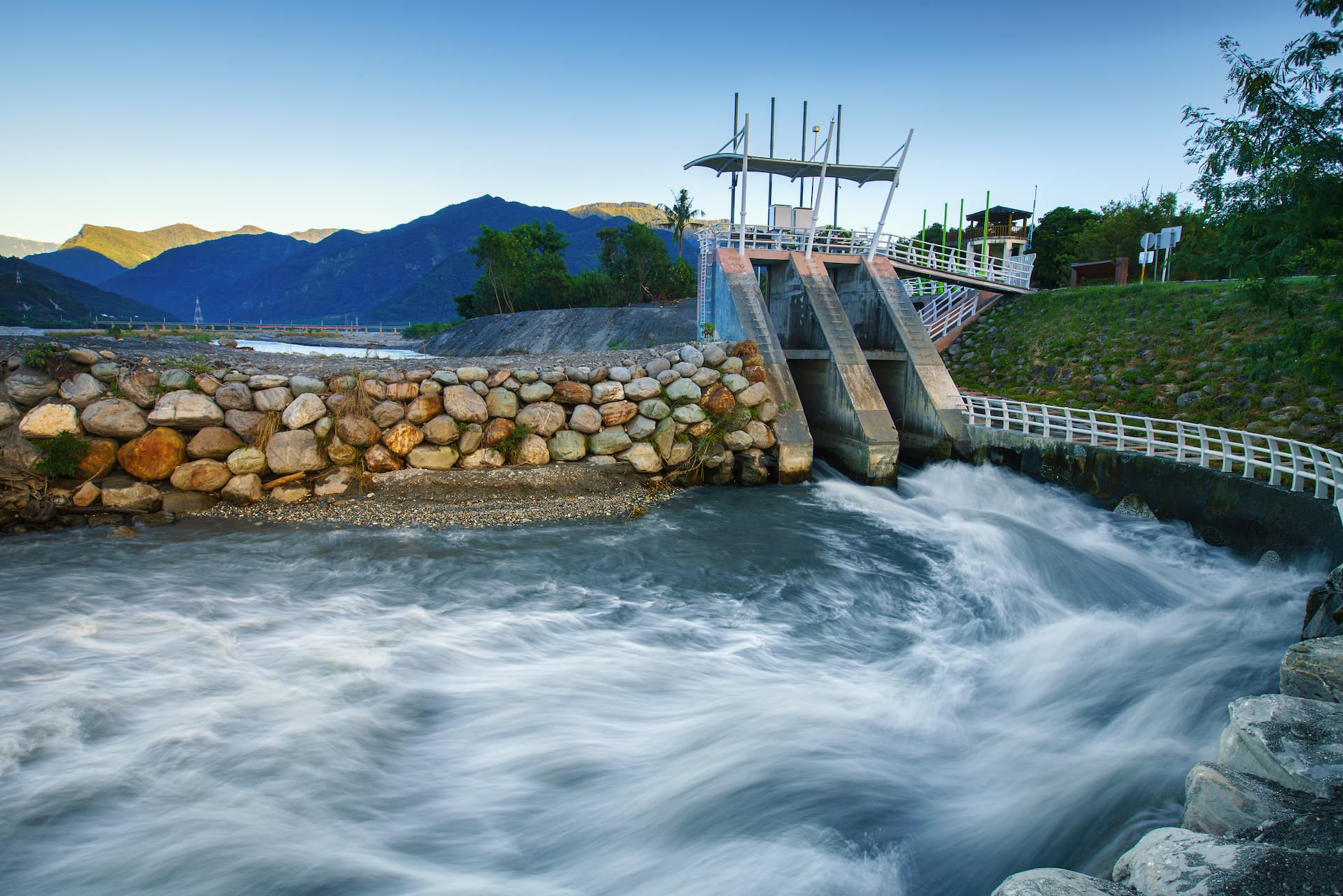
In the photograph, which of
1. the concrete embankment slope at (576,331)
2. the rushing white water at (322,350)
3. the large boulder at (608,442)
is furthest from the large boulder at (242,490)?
the rushing white water at (322,350)

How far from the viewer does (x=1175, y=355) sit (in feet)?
59.0

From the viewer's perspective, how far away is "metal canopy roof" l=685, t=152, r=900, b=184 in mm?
21797

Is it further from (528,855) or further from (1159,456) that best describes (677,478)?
(528,855)

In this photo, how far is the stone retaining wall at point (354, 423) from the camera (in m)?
11.2

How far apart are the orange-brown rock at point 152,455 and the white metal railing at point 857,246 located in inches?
560

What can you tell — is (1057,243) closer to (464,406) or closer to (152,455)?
(464,406)

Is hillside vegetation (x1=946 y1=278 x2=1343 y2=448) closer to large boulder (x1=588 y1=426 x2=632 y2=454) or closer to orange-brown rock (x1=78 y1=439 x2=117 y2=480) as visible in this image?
large boulder (x1=588 y1=426 x2=632 y2=454)

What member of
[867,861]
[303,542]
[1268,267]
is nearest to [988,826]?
[867,861]

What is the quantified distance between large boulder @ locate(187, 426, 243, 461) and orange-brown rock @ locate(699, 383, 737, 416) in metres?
8.65

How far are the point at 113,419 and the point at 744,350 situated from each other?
38.4 feet

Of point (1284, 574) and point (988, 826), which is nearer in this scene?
point (988, 826)

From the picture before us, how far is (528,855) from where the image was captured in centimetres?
467

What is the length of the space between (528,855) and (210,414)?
33.8 feet

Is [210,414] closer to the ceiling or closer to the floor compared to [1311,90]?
closer to the floor
